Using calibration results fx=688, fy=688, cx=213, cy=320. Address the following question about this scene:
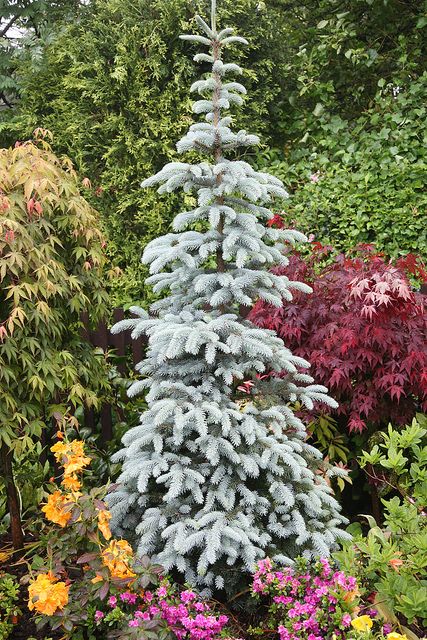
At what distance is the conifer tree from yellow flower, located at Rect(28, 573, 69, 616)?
0.39 metres

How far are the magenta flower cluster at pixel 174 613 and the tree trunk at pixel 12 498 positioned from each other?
1080mm

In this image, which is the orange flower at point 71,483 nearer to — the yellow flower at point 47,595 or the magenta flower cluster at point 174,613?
the yellow flower at point 47,595

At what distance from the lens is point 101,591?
265 centimetres

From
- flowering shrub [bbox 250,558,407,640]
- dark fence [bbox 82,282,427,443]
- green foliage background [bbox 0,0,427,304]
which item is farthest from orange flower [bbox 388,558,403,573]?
green foliage background [bbox 0,0,427,304]

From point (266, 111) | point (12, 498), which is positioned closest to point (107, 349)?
point (12, 498)

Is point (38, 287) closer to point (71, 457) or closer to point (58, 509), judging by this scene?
point (71, 457)

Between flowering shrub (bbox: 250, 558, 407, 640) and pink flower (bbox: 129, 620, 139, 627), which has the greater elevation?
flowering shrub (bbox: 250, 558, 407, 640)

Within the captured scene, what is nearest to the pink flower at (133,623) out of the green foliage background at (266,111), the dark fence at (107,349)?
the dark fence at (107,349)

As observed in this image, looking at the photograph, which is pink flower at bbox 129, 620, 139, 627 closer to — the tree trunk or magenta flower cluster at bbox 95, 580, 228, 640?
magenta flower cluster at bbox 95, 580, 228, 640

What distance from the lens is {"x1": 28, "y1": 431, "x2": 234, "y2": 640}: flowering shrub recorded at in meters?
2.60

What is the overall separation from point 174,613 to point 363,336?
1.67 metres

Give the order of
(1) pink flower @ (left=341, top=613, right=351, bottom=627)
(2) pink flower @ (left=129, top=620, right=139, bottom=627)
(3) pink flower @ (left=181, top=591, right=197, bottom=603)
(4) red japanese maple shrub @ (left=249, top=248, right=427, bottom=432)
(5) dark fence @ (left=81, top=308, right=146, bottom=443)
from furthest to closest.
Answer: (5) dark fence @ (left=81, top=308, right=146, bottom=443)
(4) red japanese maple shrub @ (left=249, top=248, right=427, bottom=432)
(3) pink flower @ (left=181, top=591, right=197, bottom=603)
(2) pink flower @ (left=129, top=620, right=139, bottom=627)
(1) pink flower @ (left=341, top=613, right=351, bottom=627)

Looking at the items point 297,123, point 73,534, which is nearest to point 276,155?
point 297,123

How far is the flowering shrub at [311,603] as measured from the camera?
2.47 m
